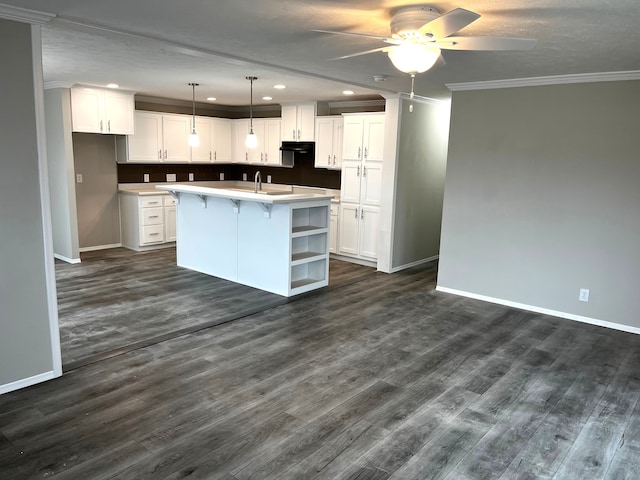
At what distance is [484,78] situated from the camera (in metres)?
4.74

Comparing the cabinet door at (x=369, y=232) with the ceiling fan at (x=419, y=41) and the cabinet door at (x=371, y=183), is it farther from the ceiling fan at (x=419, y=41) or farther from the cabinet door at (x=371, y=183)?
the ceiling fan at (x=419, y=41)

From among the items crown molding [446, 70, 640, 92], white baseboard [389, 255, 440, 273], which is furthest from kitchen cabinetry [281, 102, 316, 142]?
crown molding [446, 70, 640, 92]

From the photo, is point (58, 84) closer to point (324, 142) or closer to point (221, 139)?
point (221, 139)

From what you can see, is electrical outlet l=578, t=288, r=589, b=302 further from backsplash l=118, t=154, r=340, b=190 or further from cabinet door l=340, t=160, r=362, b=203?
backsplash l=118, t=154, r=340, b=190

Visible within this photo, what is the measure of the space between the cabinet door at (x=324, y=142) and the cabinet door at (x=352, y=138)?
0.47 metres

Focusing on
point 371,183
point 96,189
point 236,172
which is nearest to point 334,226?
point 371,183

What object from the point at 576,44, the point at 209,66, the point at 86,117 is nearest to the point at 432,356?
the point at 576,44

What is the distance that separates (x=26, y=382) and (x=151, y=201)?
4.37m

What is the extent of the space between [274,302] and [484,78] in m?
3.14

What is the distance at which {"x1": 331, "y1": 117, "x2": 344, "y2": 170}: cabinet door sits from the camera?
23.0 ft

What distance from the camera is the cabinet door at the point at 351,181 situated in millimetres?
6637

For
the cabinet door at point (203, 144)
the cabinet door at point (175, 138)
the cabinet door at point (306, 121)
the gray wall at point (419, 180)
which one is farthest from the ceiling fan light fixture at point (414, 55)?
the cabinet door at point (203, 144)

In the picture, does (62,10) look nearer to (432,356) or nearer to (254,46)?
(254,46)

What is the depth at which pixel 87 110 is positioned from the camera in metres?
6.44
